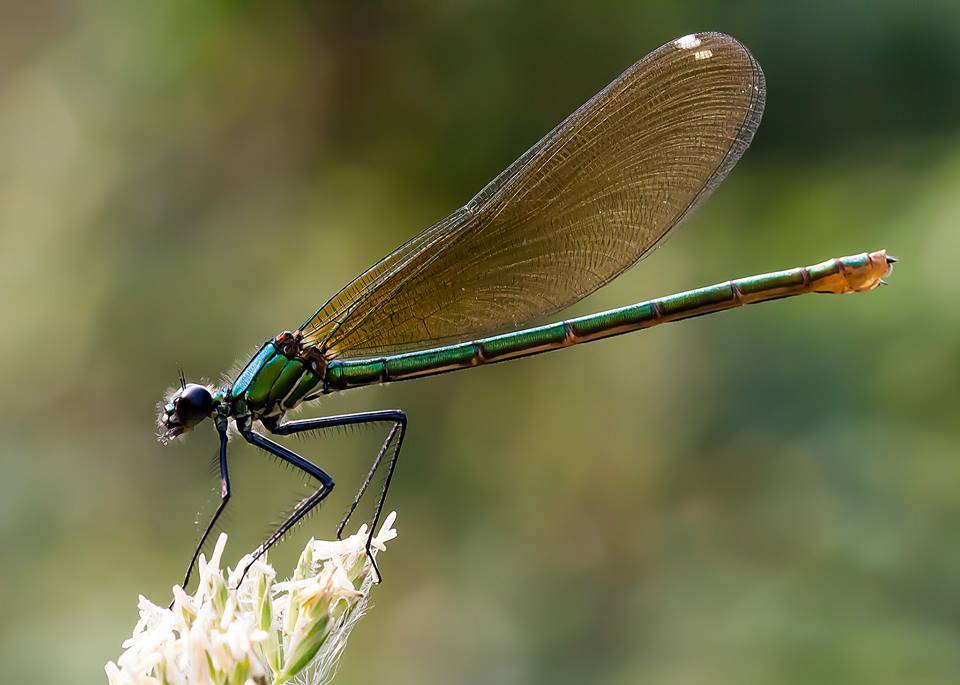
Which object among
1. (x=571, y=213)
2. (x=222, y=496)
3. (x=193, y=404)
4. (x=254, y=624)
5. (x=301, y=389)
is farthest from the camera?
(x=571, y=213)

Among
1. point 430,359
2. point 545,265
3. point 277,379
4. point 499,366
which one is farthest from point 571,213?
point 499,366

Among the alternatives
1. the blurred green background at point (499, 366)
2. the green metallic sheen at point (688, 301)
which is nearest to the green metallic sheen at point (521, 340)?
the green metallic sheen at point (688, 301)

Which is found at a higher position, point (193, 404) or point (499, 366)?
point (499, 366)

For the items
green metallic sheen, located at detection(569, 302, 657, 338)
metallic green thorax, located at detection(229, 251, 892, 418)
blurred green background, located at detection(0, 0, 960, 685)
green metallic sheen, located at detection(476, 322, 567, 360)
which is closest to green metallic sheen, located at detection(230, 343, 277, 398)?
metallic green thorax, located at detection(229, 251, 892, 418)

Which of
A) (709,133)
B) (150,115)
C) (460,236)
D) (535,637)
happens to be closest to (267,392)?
(460,236)

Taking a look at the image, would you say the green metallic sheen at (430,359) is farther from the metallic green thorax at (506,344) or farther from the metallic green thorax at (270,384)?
the metallic green thorax at (270,384)

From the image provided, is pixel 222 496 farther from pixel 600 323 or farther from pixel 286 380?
pixel 600 323
